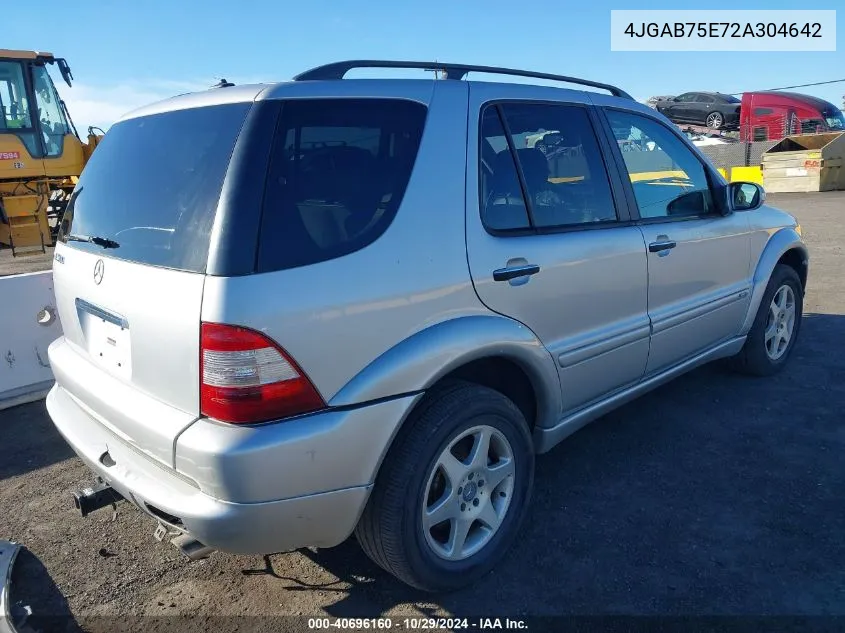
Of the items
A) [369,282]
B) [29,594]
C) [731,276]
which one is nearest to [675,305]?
[731,276]

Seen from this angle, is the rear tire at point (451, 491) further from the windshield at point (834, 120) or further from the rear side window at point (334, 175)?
the windshield at point (834, 120)

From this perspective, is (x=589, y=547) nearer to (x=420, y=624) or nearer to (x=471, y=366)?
(x=420, y=624)

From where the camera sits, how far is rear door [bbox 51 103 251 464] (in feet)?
6.76

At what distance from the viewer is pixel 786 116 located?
77.0 feet

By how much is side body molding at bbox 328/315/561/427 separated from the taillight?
0.15 metres

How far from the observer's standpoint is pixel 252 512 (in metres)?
2.01

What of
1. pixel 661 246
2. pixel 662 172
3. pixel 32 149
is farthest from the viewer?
pixel 32 149

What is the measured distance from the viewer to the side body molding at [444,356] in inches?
84.4

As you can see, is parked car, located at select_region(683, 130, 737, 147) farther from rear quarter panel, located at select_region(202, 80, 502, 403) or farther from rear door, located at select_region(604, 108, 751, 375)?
rear quarter panel, located at select_region(202, 80, 502, 403)

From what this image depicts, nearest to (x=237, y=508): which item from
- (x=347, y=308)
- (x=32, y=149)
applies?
(x=347, y=308)

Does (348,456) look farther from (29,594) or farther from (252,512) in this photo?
(29,594)

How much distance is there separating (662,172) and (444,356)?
6.84 feet

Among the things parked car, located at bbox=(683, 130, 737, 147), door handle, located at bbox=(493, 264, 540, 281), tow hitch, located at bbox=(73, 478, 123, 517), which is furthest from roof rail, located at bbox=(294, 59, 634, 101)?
parked car, located at bbox=(683, 130, 737, 147)

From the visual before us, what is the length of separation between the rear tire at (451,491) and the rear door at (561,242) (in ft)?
1.31
